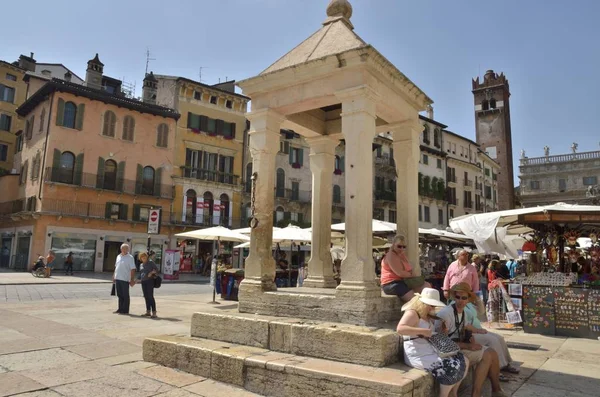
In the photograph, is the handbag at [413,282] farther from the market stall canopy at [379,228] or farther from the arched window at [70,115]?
the arched window at [70,115]

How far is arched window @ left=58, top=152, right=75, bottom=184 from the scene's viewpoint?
96.7ft

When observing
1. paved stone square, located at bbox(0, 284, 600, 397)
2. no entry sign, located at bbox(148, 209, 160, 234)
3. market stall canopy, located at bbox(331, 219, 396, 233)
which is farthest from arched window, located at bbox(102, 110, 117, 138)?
paved stone square, located at bbox(0, 284, 600, 397)

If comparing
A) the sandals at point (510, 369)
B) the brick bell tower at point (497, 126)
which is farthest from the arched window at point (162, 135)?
the brick bell tower at point (497, 126)

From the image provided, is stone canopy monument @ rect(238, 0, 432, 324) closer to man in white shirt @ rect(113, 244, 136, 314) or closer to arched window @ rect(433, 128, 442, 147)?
man in white shirt @ rect(113, 244, 136, 314)

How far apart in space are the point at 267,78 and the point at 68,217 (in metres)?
27.2

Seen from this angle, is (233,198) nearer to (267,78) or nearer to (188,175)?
(188,175)

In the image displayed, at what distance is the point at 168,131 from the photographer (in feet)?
114

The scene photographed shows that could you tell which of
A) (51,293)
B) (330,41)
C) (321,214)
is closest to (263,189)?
(321,214)

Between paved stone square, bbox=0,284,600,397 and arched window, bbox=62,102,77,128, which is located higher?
arched window, bbox=62,102,77,128

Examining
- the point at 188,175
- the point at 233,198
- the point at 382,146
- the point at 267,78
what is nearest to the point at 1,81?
the point at 188,175

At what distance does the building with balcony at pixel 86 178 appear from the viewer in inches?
1143

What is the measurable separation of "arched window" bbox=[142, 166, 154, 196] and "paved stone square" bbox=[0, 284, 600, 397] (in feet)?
80.4

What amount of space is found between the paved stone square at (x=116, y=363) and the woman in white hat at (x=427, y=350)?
0.97 meters

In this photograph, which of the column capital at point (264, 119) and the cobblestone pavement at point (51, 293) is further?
the cobblestone pavement at point (51, 293)
